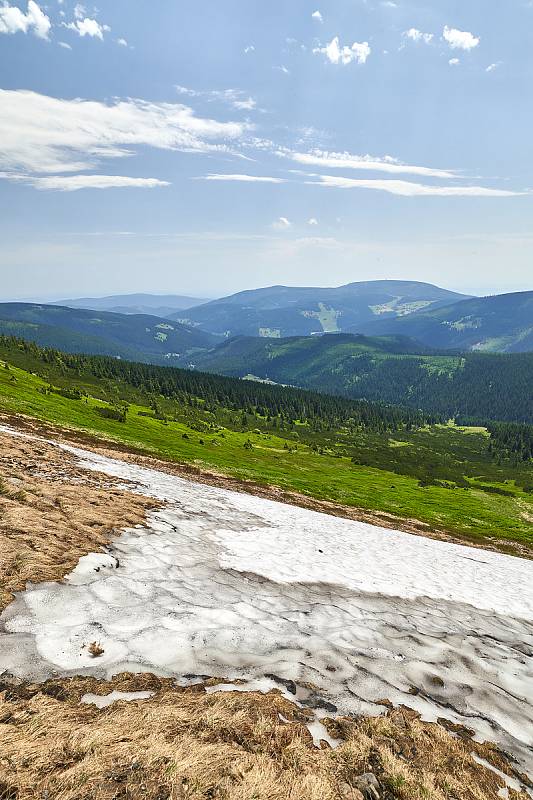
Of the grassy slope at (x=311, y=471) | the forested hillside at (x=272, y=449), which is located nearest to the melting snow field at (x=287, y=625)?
the forested hillside at (x=272, y=449)

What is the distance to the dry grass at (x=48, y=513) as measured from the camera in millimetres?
12812

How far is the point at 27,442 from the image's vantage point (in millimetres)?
29594

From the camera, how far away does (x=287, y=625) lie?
1269 centimetres

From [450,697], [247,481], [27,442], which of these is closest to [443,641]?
[450,697]

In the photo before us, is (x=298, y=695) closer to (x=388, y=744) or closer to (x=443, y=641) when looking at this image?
(x=388, y=744)

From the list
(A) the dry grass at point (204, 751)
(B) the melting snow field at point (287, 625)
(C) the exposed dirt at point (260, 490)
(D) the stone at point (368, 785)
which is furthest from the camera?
(C) the exposed dirt at point (260, 490)

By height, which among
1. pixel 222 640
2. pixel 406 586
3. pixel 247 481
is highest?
Answer: pixel 222 640

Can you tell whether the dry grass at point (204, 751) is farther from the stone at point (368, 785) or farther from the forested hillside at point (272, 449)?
the forested hillside at point (272, 449)

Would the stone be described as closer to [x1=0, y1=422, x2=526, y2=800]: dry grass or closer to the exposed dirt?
[x1=0, y1=422, x2=526, y2=800]: dry grass

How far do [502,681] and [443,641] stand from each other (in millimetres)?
2087

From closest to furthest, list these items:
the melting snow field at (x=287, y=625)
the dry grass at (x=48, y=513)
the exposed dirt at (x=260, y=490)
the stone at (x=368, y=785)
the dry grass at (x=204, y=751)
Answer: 1. the dry grass at (x=204, y=751)
2. the stone at (x=368, y=785)
3. the melting snow field at (x=287, y=625)
4. the dry grass at (x=48, y=513)
5. the exposed dirt at (x=260, y=490)

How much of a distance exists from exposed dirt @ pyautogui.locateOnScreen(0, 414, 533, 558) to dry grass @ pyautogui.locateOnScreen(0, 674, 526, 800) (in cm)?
3106

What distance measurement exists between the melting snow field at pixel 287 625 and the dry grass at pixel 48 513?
724 mm

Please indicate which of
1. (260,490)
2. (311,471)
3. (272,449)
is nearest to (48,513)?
(260,490)
